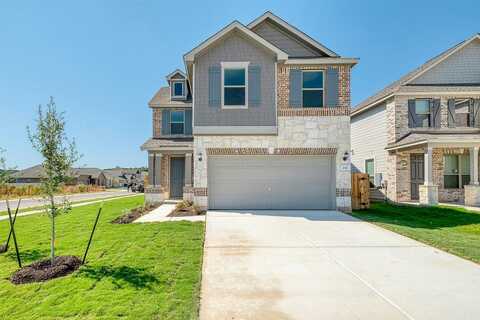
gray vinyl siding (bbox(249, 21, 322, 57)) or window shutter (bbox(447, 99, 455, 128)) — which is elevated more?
gray vinyl siding (bbox(249, 21, 322, 57))

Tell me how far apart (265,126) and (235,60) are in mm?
3083

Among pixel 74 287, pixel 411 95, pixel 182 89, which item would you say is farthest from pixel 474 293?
pixel 182 89

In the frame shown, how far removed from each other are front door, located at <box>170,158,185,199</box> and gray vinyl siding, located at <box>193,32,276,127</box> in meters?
6.76

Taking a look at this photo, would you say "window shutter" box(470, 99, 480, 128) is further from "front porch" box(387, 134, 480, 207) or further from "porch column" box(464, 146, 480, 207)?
"porch column" box(464, 146, 480, 207)

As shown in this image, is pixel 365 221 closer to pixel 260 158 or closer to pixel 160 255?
pixel 260 158

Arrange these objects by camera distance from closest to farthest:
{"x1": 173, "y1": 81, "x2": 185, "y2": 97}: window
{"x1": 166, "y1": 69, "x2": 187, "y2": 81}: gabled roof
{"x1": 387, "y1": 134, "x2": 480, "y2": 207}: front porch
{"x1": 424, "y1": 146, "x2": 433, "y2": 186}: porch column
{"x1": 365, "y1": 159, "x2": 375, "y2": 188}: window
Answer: {"x1": 424, "y1": 146, "x2": 433, "y2": 186}: porch column, {"x1": 387, "y1": 134, "x2": 480, "y2": 207}: front porch, {"x1": 365, "y1": 159, "x2": 375, "y2": 188}: window, {"x1": 166, "y1": 69, "x2": 187, "y2": 81}: gabled roof, {"x1": 173, "y1": 81, "x2": 185, "y2": 97}: window

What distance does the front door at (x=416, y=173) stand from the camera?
15.9 metres

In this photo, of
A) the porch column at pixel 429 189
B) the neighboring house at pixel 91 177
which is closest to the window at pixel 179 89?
the porch column at pixel 429 189

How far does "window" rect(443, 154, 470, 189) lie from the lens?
51.6ft

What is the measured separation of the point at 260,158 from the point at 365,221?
4815 millimetres

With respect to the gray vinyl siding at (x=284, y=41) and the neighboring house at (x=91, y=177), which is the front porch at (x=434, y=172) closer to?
the gray vinyl siding at (x=284, y=41)

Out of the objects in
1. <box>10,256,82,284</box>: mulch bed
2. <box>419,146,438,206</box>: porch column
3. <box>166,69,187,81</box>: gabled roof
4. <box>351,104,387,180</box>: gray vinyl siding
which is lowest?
<box>10,256,82,284</box>: mulch bed

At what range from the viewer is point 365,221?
10.3 meters

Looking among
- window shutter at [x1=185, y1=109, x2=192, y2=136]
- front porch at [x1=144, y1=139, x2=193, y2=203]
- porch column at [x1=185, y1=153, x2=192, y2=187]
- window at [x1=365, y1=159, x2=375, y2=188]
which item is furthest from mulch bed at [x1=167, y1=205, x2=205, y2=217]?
window at [x1=365, y1=159, x2=375, y2=188]
